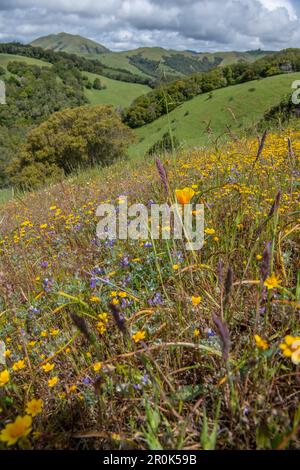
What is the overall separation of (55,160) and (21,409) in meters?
29.0

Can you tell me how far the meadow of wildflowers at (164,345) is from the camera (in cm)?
126

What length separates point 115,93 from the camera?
97000 millimetres

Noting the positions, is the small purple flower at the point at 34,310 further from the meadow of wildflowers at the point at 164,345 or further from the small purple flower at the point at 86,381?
the small purple flower at the point at 86,381

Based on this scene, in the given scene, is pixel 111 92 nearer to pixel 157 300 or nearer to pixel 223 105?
pixel 223 105

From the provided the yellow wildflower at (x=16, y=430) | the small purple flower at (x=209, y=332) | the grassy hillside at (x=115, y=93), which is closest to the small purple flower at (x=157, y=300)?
the small purple flower at (x=209, y=332)

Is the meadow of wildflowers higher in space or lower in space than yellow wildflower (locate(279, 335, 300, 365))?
lower

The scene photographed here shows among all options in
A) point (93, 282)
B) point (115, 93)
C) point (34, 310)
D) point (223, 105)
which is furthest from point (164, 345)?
point (115, 93)

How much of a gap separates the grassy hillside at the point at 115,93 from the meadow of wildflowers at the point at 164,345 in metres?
91.2

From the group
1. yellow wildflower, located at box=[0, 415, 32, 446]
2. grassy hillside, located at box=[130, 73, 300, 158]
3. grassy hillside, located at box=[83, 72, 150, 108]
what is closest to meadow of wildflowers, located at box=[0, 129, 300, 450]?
yellow wildflower, located at box=[0, 415, 32, 446]

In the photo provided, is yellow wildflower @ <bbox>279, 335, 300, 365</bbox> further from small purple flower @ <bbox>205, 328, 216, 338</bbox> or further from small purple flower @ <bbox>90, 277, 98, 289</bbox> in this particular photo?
small purple flower @ <bbox>90, 277, 98, 289</bbox>

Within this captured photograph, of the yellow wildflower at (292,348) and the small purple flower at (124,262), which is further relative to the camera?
the small purple flower at (124,262)

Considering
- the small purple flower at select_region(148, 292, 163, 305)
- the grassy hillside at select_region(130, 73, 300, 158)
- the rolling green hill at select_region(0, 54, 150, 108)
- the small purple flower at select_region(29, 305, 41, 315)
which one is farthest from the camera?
the rolling green hill at select_region(0, 54, 150, 108)

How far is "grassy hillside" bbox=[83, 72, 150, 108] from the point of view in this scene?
8966cm

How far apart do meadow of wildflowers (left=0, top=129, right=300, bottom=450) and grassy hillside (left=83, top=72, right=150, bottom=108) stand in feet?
299
